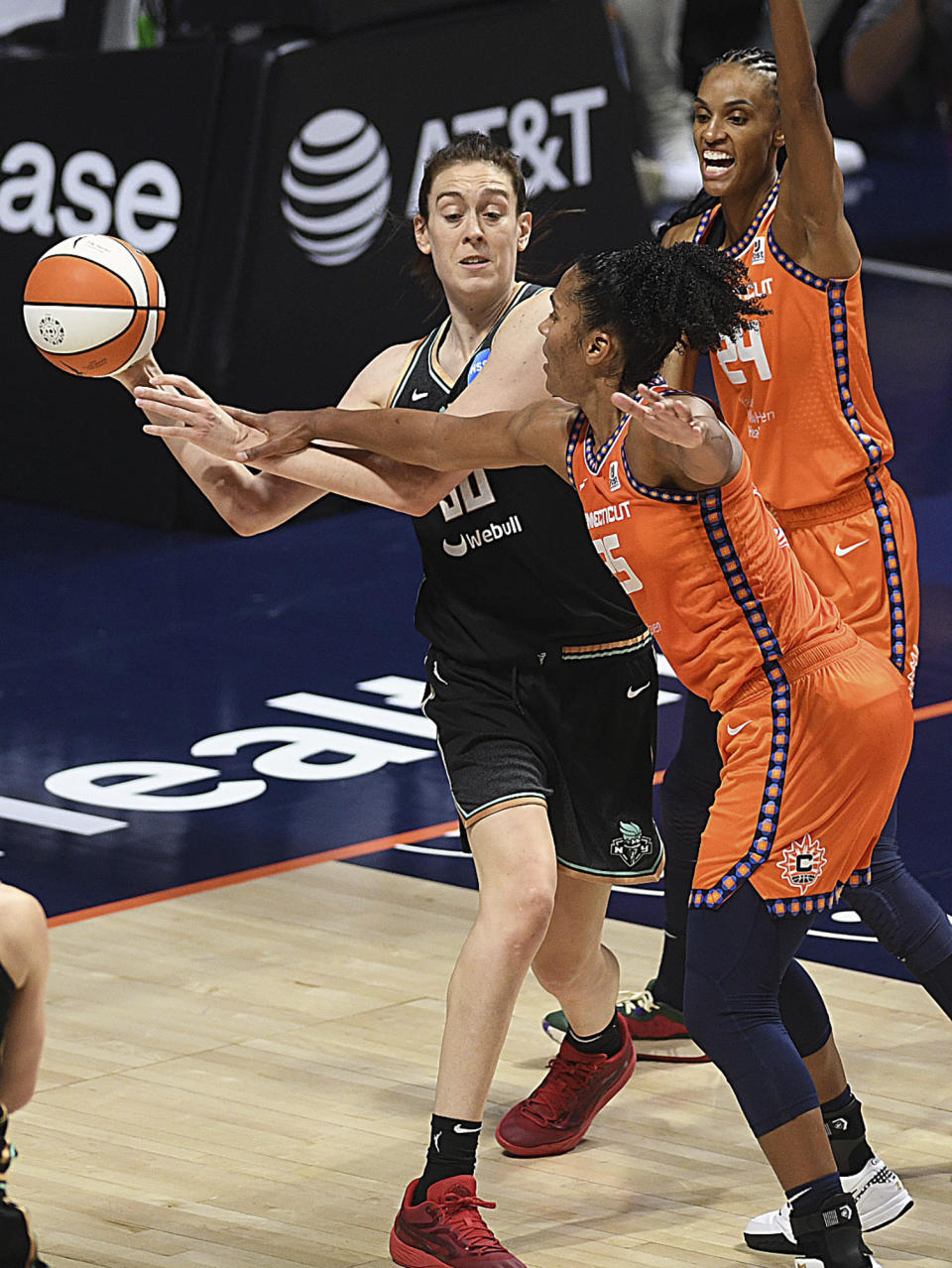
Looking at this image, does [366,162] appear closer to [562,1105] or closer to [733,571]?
[562,1105]

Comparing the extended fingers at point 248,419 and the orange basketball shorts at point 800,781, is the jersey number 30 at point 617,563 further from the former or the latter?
the extended fingers at point 248,419

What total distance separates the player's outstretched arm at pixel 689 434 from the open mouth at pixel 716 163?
1015 millimetres

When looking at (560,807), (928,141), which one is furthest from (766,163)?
(928,141)

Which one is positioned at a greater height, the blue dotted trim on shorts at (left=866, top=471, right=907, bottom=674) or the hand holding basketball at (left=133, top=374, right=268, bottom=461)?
the hand holding basketball at (left=133, top=374, right=268, bottom=461)

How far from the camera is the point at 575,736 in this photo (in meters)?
4.87

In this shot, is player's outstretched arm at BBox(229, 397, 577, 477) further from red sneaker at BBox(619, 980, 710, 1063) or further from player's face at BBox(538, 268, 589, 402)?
red sneaker at BBox(619, 980, 710, 1063)

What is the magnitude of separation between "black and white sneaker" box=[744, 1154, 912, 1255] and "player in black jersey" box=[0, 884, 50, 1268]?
1568mm

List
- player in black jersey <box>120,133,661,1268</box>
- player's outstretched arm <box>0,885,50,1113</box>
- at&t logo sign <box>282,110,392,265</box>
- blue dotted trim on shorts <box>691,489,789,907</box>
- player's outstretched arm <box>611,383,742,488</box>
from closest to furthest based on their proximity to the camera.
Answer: player's outstretched arm <box>0,885,50,1113</box> → player's outstretched arm <box>611,383,742,488</box> → blue dotted trim on shorts <box>691,489,789,907</box> → player in black jersey <box>120,133,661,1268</box> → at&t logo sign <box>282,110,392,265</box>

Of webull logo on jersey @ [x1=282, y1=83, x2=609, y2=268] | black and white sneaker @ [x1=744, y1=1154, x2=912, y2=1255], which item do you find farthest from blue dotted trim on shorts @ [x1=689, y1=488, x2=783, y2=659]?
webull logo on jersey @ [x1=282, y1=83, x2=609, y2=268]

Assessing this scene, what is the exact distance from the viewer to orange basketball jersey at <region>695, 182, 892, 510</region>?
4.81 metres

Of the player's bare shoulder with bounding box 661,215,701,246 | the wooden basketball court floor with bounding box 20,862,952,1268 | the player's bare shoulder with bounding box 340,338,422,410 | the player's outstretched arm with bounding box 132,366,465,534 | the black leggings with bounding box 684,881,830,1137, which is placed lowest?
the wooden basketball court floor with bounding box 20,862,952,1268

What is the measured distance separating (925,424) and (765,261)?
23.4 feet

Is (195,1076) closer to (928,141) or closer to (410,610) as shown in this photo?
(410,610)

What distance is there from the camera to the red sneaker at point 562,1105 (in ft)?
16.3
